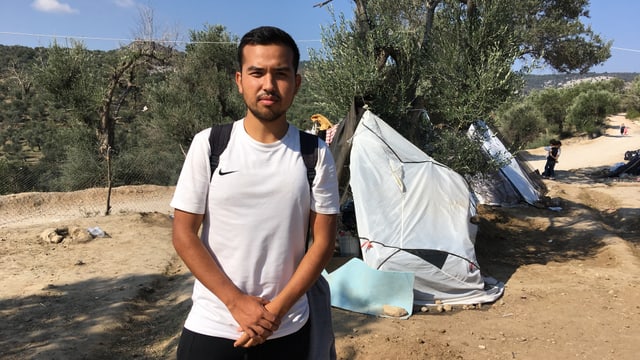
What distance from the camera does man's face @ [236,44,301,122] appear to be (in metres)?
1.48

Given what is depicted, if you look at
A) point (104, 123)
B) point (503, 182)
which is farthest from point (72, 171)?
point (503, 182)

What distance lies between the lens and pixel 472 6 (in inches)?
260

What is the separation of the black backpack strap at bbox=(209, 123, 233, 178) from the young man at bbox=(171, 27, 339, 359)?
0.02m

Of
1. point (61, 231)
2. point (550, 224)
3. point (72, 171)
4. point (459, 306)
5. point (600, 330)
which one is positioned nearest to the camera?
point (600, 330)

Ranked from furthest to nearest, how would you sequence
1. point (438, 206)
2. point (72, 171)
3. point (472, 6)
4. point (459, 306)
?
point (72, 171), point (472, 6), point (438, 206), point (459, 306)

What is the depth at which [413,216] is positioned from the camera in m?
5.71

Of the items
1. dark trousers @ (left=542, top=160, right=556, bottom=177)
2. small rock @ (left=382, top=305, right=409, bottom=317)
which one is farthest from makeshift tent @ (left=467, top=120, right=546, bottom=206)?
small rock @ (left=382, top=305, right=409, bottom=317)

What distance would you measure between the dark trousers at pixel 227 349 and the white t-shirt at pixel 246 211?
2cm

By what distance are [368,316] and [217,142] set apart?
3.62 m

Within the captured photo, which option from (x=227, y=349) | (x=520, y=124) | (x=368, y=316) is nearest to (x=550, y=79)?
(x=520, y=124)

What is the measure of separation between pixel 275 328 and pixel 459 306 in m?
4.26

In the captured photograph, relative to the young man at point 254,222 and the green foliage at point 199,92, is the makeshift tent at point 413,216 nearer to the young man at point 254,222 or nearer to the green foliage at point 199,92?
the young man at point 254,222

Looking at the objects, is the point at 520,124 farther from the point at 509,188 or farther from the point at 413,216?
the point at 413,216

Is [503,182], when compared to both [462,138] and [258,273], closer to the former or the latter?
[462,138]
